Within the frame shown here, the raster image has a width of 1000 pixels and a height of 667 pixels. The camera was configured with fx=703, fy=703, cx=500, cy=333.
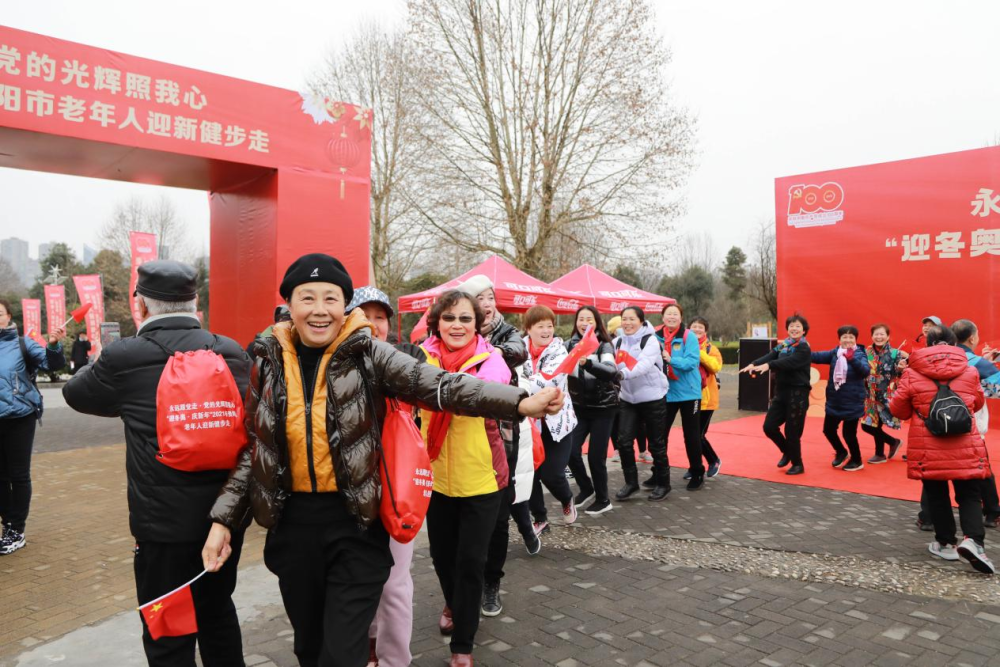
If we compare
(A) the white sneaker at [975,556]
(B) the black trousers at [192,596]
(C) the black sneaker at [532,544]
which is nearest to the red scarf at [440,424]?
(B) the black trousers at [192,596]

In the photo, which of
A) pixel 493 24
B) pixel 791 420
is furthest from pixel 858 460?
pixel 493 24

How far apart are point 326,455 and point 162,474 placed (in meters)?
0.64

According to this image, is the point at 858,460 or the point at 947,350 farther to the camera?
the point at 858,460

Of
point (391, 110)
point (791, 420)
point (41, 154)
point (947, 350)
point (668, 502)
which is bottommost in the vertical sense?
point (668, 502)

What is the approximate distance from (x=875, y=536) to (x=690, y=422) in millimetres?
1947

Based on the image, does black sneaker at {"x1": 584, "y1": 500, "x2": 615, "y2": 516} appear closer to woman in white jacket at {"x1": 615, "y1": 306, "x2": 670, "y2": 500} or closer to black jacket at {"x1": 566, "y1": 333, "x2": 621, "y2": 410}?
woman in white jacket at {"x1": 615, "y1": 306, "x2": 670, "y2": 500}

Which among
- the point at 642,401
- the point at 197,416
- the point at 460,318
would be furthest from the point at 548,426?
the point at 197,416

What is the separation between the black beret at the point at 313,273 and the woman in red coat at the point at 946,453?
13.3 feet

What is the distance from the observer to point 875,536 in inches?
209

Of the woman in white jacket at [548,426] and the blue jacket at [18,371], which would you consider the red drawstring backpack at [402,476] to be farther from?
the blue jacket at [18,371]

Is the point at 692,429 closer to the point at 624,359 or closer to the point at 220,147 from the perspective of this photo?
the point at 624,359

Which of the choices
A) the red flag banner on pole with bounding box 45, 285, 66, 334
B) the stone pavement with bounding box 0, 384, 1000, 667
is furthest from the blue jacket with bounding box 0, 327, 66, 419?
the red flag banner on pole with bounding box 45, 285, 66, 334

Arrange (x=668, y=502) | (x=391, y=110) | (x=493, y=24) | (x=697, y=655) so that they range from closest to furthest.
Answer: (x=697, y=655) → (x=668, y=502) → (x=493, y=24) → (x=391, y=110)

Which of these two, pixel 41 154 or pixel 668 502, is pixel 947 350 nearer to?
pixel 668 502
